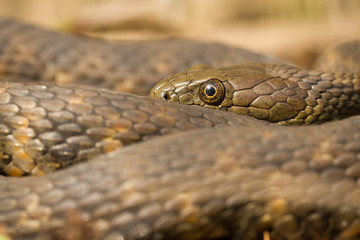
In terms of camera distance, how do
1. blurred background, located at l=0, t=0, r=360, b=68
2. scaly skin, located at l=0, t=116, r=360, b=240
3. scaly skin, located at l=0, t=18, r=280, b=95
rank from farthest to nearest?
blurred background, located at l=0, t=0, r=360, b=68 → scaly skin, located at l=0, t=18, r=280, b=95 → scaly skin, located at l=0, t=116, r=360, b=240

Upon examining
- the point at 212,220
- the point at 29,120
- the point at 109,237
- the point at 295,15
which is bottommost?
the point at 109,237

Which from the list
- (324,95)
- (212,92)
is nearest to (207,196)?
(212,92)

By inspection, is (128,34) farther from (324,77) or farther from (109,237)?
(109,237)

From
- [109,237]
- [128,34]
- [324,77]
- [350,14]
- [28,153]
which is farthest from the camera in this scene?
[350,14]

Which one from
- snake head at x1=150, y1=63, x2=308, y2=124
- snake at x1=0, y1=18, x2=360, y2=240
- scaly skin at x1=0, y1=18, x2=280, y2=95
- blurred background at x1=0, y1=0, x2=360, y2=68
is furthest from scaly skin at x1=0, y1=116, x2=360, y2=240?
blurred background at x1=0, y1=0, x2=360, y2=68

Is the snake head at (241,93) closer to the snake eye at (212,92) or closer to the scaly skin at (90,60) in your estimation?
the snake eye at (212,92)

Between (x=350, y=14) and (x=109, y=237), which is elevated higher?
(x=350, y=14)

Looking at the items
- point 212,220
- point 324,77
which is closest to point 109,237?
point 212,220

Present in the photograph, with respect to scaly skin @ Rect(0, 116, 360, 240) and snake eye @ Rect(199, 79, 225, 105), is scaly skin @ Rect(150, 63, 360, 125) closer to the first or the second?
snake eye @ Rect(199, 79, 225, 105)
